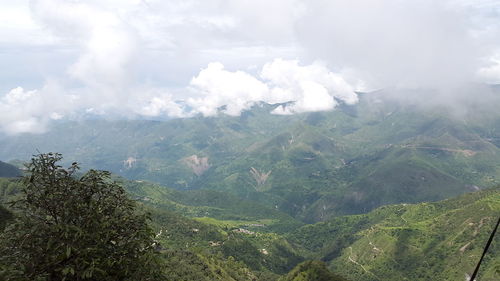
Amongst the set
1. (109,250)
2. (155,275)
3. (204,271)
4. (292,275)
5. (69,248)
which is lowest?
(292,275)

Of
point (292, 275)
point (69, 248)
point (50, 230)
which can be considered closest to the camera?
point (69, 248)

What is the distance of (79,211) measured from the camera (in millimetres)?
18406

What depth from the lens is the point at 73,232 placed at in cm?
1734

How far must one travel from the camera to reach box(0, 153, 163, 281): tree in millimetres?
16500

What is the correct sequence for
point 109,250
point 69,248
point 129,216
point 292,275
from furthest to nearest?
1. point 292,275
2. point 129,216
3. point 109,250
4. point 69,248

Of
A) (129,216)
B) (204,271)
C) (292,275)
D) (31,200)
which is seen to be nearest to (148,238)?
(129,216)

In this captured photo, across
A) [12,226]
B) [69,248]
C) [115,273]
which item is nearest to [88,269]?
[69,248]

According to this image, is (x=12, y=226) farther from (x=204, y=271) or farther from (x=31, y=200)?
(x=204, y=271)

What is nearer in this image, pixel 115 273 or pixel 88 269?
pixel 88 269

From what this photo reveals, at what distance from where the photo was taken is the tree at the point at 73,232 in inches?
650

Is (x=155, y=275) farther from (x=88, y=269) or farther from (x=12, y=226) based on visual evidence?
(x=12, y=226)

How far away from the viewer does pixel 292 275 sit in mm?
194500

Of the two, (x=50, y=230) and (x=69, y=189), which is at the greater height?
(x=69, y=189)

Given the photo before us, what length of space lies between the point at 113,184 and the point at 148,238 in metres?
3.63
